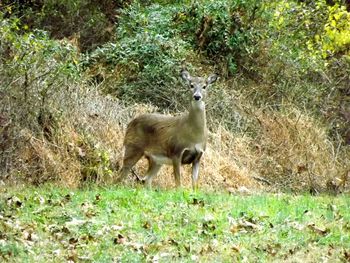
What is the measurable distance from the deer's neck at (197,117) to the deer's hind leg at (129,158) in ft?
3.66

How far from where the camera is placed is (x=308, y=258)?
29.3 feet

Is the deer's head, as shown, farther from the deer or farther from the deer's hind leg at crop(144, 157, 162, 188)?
the deer's hind leg at crop(144, 157, 162, 188)

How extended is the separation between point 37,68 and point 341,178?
573cm

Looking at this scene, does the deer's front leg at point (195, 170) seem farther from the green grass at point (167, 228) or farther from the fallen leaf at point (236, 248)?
the fallen leaf at point (236, 248)

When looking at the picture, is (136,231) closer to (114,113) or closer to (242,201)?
(242,201)

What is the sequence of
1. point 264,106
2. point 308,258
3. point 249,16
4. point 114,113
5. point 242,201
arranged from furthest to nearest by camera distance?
point 249,16
point 264,106
point 114,113
point 242,201
point 308,258

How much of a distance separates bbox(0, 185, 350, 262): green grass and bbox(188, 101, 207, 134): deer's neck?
2.74 meters

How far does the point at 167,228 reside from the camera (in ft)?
32.4

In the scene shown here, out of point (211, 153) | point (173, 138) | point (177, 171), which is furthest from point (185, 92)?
point (177, 171)

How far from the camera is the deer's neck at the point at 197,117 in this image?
14633 millimetres

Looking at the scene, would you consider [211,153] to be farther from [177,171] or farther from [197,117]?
[177,171]

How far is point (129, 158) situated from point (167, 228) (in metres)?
5.43

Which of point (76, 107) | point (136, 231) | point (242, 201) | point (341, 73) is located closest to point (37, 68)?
point (76, 107)

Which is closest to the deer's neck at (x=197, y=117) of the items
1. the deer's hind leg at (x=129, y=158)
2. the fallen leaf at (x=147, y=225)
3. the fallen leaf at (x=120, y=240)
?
the deer's hind leg at (x=129, y=158)
